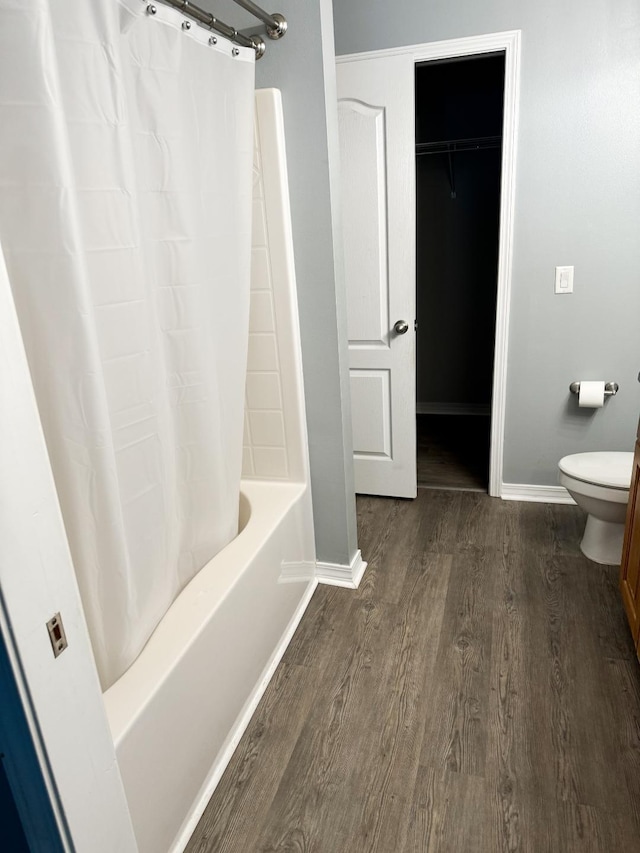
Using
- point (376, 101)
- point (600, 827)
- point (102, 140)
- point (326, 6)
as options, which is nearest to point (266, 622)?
point (600, 827)

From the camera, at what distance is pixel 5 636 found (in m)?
0.67

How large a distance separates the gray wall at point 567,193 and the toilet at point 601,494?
0.37 meters

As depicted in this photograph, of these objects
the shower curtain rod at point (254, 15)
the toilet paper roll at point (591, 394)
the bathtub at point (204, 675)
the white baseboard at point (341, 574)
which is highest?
the shower curtain rod at point (254, 15)

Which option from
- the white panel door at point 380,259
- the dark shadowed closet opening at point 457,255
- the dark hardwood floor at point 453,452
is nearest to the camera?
the white panel door at point 380,259

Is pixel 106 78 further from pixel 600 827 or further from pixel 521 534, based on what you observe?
pixel 521 534

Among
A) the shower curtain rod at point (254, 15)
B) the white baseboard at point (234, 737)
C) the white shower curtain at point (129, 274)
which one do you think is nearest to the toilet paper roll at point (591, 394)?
the white baseboard at point (234, 737)

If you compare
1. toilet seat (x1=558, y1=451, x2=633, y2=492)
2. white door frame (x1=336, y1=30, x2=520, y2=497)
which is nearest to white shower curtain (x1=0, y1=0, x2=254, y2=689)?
white door frame (x1=336, y1=30, x2=520, y2=497)

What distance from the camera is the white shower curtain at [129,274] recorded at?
97 centimetres

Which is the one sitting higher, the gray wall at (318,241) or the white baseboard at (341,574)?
the gray wall at (318,241)

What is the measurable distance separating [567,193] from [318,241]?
1230 millimetres

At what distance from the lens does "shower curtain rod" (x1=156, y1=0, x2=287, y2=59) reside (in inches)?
57.8

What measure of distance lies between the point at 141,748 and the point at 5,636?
659mm

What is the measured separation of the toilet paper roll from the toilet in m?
0.27

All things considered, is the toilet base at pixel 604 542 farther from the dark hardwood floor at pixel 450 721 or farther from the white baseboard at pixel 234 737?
the white baseboard at pixel 234 737
